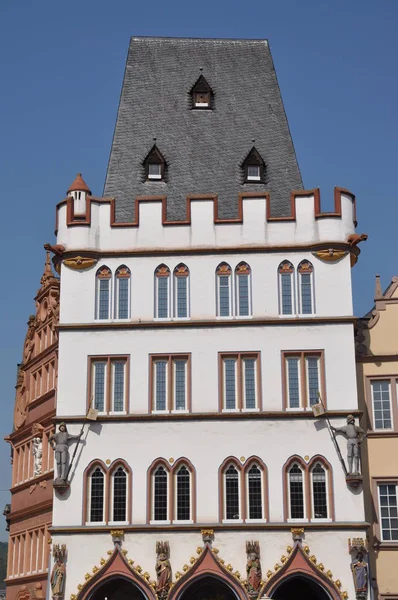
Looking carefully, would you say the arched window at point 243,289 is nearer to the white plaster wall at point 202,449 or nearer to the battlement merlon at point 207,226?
the battlement merlon at point 207,226

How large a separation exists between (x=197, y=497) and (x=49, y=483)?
29.7 feet

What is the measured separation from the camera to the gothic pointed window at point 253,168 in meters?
45.7

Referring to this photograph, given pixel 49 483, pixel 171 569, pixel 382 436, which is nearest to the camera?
pixel 171 569

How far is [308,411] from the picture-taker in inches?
1575

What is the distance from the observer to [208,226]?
4256 cm

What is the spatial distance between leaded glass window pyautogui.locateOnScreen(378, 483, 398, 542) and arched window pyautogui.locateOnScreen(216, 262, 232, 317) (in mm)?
8985

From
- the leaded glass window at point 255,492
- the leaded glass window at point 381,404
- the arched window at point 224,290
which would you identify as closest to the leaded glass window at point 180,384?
the arched window at point 224,290

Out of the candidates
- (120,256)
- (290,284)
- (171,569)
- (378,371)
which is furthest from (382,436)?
(120,256)

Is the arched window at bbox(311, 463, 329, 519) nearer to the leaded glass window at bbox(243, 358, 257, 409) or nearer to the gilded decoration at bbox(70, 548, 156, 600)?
the leaded glass window at bbox(243, 358, 257, 409)

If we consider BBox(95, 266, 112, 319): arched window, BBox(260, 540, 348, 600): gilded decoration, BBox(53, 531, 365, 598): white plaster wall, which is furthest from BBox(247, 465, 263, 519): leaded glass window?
BBox(95, 266, 112, 319): arched window

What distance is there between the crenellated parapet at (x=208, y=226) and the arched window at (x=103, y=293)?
3.15 feet

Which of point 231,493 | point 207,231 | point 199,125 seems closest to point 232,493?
point 231,493

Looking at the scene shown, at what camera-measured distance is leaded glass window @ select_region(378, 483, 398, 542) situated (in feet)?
132

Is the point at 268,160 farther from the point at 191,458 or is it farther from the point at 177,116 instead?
the point at 191,458
